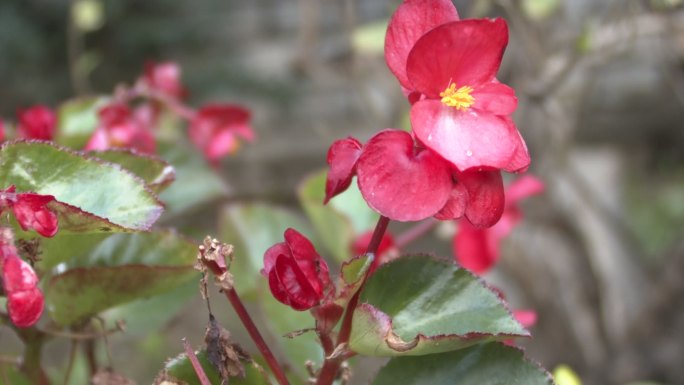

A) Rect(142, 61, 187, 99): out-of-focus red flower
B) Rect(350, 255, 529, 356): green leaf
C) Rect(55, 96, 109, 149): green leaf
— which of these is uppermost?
Rect(142, 61, 187, 99): out-of-focus red flower

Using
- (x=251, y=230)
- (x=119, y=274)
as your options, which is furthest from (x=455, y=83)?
(x=251, y=230)

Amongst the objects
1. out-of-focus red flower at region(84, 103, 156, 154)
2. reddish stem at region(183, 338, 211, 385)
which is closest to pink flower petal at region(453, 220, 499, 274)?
out-of-focus red flower at region(84, 103, 156, 154)

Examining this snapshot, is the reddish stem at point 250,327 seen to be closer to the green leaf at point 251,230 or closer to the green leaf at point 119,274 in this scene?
the green leaf at point 119,274

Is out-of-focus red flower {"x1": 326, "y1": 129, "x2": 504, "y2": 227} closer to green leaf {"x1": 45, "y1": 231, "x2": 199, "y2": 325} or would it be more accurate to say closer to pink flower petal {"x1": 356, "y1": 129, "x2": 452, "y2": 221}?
pink flower petal {"x1": 356, "y1": 129, "x2": 452, "y2": 221}

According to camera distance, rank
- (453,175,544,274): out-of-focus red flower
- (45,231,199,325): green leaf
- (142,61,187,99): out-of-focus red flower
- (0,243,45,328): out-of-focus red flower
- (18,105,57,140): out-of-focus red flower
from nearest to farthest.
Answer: (0,243,45,328): out-of-focus red flower < (45,231,199,325): green leaf < (18,105,57,140): out-of-focus red flower < (453,175,544,274): out-of-focus red flower < (142,61,187,99): out-of-focus red flower

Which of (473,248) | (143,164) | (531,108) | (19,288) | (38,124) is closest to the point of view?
(19,288)

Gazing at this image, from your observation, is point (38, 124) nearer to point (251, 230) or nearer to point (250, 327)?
point (251, 230)

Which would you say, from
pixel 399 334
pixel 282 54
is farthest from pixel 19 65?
pixel 399 334
